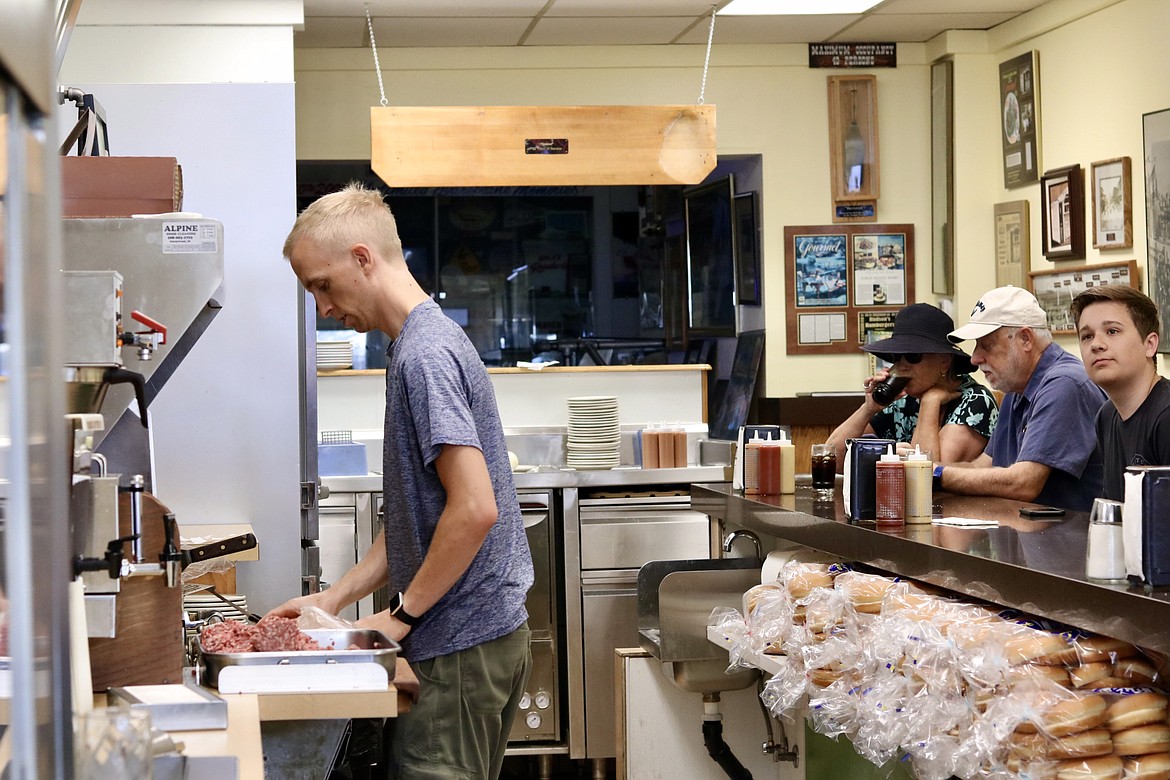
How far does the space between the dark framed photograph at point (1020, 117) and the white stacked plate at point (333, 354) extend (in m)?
3.51

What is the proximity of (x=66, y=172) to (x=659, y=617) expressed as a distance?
189cm

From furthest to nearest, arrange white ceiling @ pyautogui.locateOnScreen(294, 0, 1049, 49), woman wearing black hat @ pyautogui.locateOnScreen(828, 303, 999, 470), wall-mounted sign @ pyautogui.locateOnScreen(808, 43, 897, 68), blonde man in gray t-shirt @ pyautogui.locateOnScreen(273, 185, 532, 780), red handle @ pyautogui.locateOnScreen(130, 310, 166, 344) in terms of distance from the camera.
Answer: wall-mounted sign @ pyautogui.locateOnScreen(808, 43, 897, 68)
white ceiling @ pyautogui.locateOnScreen(294, 0, 1049, 49)
woman wearing black hat @ pyautogui.locateOnScreen(828, 303, 999, 470)
red handle @ pyautogui.locateOnScreen(130, 310, 166, 344)
blonde man in gray t-shirt @ pyautogui.locateOnScreen(273, 185, 532, 780)

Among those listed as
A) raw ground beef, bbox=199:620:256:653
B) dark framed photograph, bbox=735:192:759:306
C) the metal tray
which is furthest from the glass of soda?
dark framed photograph, bbox=735:192:759:306

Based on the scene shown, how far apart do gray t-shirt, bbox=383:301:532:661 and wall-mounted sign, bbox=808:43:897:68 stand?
4.86m

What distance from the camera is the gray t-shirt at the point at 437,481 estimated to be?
221 centimetres

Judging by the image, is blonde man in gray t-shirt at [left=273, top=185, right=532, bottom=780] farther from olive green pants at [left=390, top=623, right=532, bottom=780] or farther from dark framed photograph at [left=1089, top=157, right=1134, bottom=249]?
dark framed photograph at [left=1089, top=157, right=1134, bottom=249]

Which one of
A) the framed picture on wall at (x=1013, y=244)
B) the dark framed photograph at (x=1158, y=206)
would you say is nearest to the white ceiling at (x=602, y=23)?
the framed picture on wall at (x=1013, y=244)

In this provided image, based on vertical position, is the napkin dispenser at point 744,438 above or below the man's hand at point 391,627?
above

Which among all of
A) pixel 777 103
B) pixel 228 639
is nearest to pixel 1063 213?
pixel 777 103

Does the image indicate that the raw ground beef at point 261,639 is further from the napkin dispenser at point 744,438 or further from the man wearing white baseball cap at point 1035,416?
the man wearing white baseball cap at point 1035,416

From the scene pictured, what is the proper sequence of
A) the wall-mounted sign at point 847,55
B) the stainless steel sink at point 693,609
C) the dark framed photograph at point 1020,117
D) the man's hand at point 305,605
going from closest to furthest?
the man's hand at point 305,605 < the stainless steel sink at point 693,609 < the dark framed photograph at point 1020,117 < the wall-mounted sign at point 847,55

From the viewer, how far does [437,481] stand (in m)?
2.25

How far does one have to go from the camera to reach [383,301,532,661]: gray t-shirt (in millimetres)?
2209

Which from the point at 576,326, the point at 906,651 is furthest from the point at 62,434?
the point at 576,326
